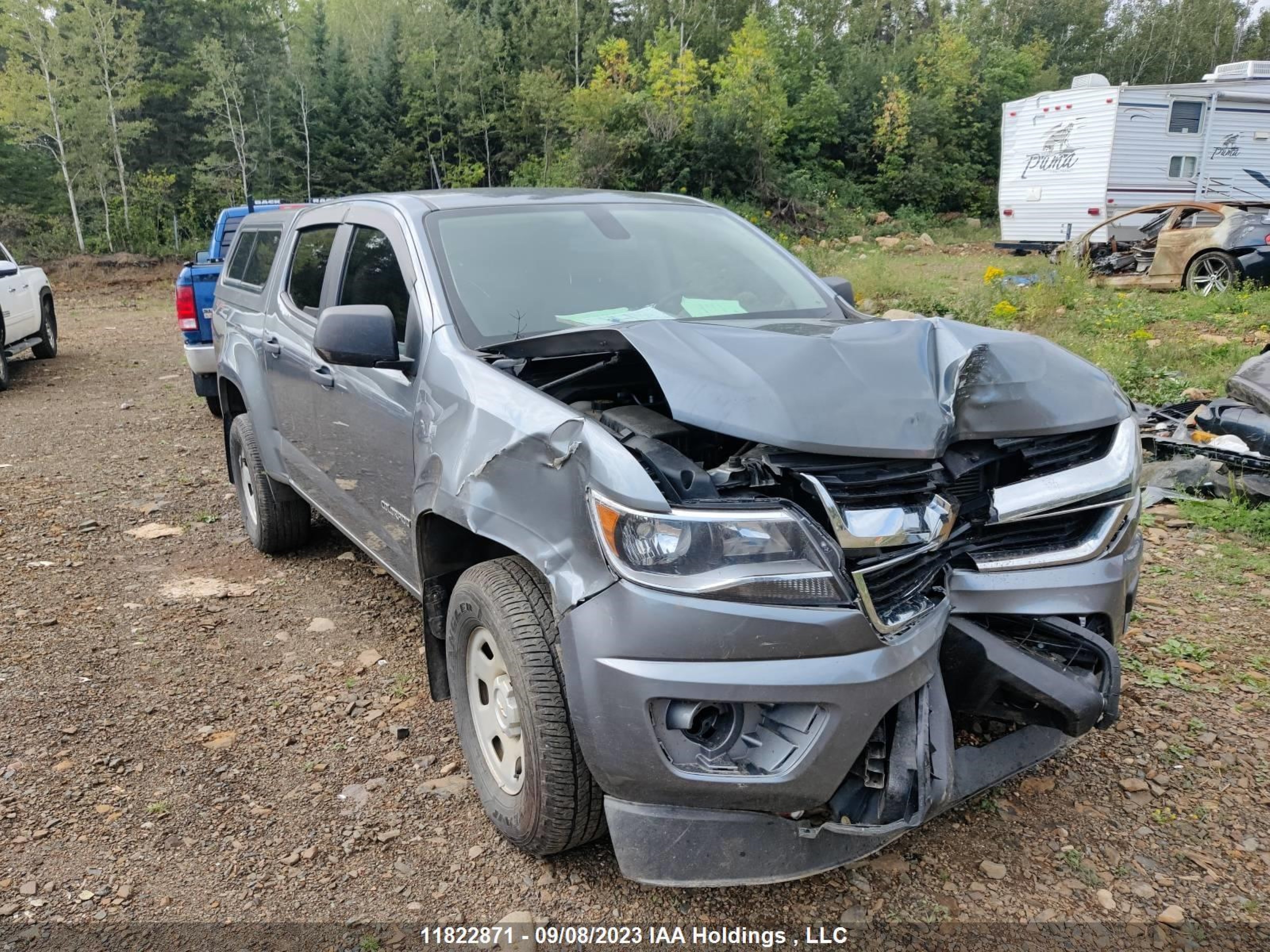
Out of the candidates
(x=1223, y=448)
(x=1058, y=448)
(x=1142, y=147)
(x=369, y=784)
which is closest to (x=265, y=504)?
(x=369, y=784)

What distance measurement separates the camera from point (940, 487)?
7.64ft

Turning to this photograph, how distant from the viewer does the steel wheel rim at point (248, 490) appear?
506 cm

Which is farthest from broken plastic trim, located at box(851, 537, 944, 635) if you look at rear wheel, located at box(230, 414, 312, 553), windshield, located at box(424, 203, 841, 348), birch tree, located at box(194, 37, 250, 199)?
birch tree, located at box(194, 37, 250, 199)

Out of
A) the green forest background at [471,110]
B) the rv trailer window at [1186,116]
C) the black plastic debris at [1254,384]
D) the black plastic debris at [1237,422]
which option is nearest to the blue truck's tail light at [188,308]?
the black plastic debris at [1237,422]

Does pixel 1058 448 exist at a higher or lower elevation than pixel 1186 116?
lower

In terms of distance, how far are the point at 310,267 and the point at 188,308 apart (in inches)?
189

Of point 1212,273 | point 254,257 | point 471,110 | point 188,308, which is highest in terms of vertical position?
point 471,110

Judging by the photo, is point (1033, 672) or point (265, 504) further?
point (265, 504)

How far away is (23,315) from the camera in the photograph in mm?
11219

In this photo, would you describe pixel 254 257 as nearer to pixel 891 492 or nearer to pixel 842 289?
pixel 842 289

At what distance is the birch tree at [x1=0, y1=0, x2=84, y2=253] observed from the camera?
2591 cm

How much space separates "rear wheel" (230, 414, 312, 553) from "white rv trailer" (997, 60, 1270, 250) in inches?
757

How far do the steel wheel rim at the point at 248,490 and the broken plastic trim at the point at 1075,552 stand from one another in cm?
390

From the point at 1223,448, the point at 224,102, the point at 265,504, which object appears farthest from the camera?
the point at 224,102
